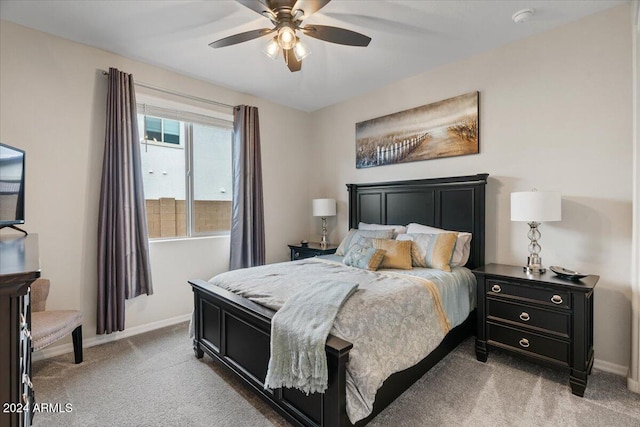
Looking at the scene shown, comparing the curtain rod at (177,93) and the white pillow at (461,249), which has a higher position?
the curtain rod at (177,93)

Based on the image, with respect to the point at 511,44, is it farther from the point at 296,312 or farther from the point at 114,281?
the point at 114,281

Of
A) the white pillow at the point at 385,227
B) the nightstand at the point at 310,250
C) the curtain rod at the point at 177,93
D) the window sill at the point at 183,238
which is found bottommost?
the nightstand at the point at 310,250

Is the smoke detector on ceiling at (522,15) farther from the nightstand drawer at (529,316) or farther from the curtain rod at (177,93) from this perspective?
the curtain rod at (177,93)

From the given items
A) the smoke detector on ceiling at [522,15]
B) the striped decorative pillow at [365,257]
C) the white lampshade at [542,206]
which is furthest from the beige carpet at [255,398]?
the smoke detector on ceiling at [522,15]

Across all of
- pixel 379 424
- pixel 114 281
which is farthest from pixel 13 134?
pixel 379 424

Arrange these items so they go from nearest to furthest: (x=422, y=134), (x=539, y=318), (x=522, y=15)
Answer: (x=539, y=318) → (x=522, y=15) → (x=422, y=134)

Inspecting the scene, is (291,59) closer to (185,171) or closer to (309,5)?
(309,5)

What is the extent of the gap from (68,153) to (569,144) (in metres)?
4.47

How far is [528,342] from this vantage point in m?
2.34

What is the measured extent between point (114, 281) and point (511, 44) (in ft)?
14.6

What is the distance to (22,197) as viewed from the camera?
2.29 m

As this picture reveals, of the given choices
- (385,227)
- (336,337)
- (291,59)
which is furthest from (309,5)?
(385,227)

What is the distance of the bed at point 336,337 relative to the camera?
1.60 metres

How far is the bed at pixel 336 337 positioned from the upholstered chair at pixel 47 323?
946 millimetres
